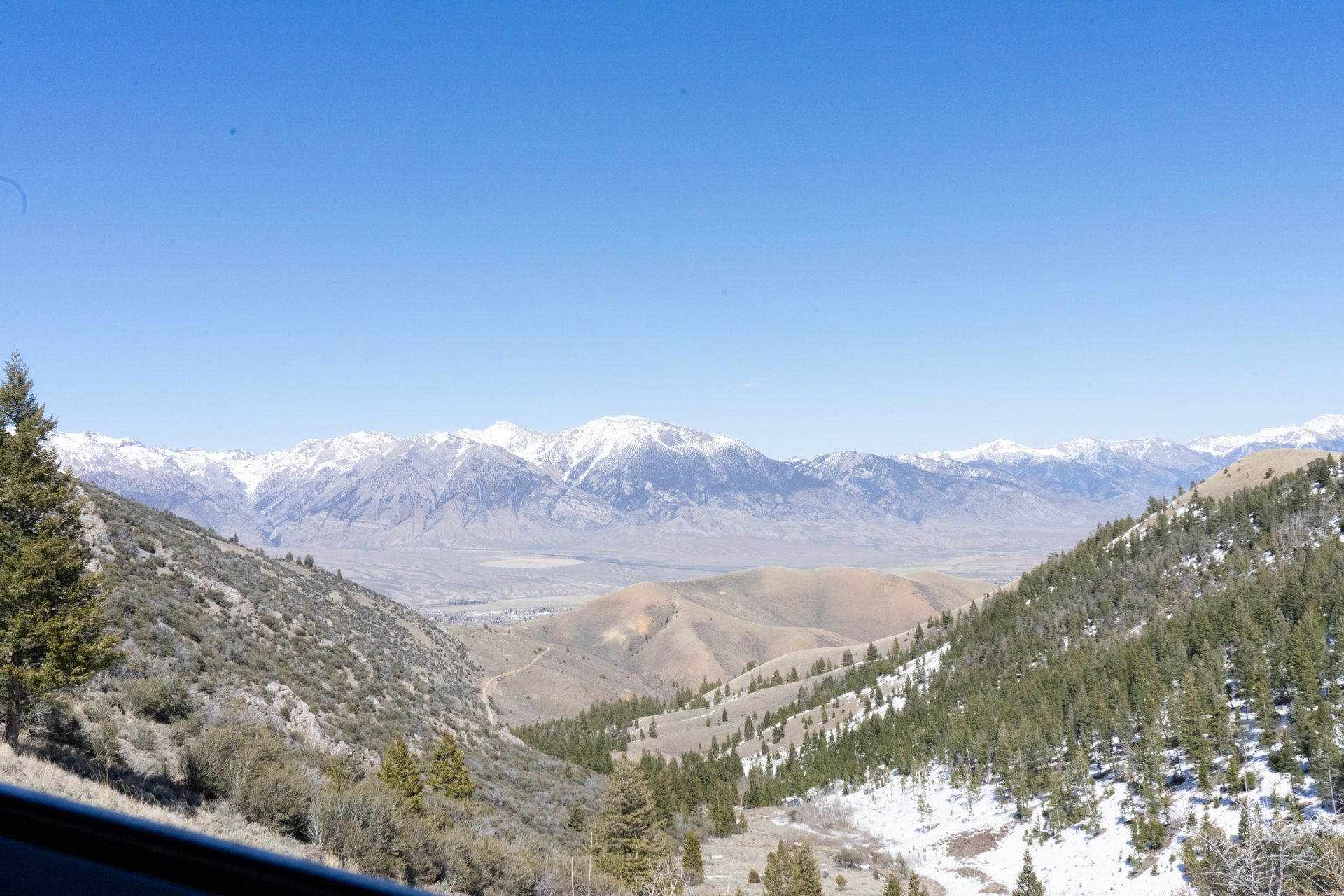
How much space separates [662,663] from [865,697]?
80.9 meters

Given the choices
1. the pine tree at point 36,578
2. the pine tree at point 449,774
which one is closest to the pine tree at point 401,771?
the pine tree at point 449,774

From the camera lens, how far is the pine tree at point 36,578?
12.8 meters

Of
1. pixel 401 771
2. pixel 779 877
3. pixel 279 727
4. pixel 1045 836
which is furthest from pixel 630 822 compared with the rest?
pixel 1045 836

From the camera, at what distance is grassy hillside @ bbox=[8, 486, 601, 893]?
11.0 meters

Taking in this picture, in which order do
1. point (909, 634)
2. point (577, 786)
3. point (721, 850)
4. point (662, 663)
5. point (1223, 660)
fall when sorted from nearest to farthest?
point (577, 786) → point (721, 850) → point (1223, 660) → point (909, 634) → point (662, 663)

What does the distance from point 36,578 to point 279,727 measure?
605 inches

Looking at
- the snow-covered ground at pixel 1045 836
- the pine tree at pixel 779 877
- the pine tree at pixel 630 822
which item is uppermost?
the pine tree at pixel 630 822

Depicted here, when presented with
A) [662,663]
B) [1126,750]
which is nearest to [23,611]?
[1126,750]

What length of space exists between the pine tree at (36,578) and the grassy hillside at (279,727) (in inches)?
51.4

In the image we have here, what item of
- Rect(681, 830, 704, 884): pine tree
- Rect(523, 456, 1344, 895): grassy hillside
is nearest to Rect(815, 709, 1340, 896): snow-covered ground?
Rect(523, 456, 1344, 895): grassy hillside

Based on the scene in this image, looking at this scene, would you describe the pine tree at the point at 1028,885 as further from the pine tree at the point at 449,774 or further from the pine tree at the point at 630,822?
the pine tree at the point at 449,774

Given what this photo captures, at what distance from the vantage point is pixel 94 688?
18359 mm

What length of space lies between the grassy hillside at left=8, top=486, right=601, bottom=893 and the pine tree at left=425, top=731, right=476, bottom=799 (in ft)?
6.39

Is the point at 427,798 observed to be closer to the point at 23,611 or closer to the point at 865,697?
the point at 23,611
